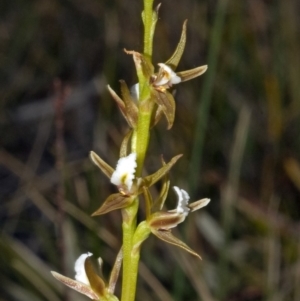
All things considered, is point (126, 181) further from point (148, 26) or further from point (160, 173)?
point (148, 26)

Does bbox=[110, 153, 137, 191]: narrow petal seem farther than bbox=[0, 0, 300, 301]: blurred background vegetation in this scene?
No

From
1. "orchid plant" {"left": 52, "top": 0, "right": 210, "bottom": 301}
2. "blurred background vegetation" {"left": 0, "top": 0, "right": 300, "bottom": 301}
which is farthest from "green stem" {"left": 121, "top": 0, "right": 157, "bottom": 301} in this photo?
"blurred background vegetation" {"left": 0, "top": 0, "right": 300, "bottom": 301}

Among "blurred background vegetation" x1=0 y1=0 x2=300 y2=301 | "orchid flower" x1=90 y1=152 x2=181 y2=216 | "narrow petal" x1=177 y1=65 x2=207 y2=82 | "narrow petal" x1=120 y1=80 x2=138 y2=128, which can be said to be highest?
"narrow petal" x1=177 y1=65 x2=207 y2=82

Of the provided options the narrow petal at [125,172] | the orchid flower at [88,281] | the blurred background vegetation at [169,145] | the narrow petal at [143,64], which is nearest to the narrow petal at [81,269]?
the orchid flower at [88,281]

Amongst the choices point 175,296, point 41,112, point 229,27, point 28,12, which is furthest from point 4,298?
point 28,12

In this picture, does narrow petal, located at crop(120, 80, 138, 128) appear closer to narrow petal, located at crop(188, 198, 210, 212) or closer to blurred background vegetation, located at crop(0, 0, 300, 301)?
narrow petal, located at crop(188, 198, 210, 212)

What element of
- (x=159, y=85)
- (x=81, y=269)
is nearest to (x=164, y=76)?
(x=159, y=85)
